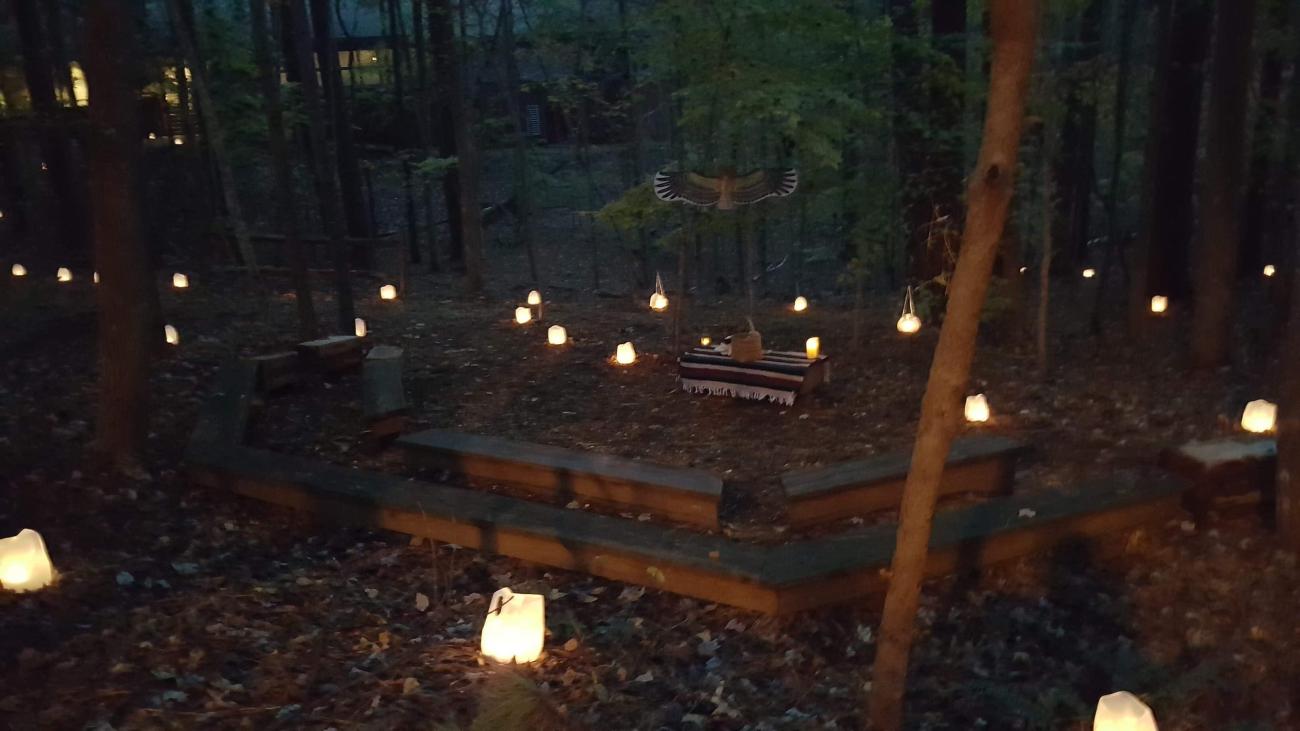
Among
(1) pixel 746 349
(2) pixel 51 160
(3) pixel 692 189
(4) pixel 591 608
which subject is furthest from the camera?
(2) pixel 51 160

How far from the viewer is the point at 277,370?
7406 mm

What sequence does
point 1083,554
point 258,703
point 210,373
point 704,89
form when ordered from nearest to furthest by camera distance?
point 258,703 → point 1083,554 → point 210,373 → point 704,89

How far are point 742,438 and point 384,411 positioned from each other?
2.68 m

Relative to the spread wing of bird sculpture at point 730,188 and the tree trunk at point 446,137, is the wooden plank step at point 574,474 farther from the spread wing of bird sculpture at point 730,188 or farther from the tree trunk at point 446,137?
the tree trunk at point 446,137

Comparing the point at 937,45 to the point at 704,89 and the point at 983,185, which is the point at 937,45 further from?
the point at 983,185

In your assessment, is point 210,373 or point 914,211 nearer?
point 210,373

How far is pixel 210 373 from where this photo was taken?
775 cm

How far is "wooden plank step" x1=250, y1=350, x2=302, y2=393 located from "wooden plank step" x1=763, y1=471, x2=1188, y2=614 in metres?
4.74

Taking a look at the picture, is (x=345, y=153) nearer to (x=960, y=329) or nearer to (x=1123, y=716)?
(x=960, y=329)

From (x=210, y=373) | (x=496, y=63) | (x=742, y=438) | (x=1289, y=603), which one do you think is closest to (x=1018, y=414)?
(x=742, y=438)

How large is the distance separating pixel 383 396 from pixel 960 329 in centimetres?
488

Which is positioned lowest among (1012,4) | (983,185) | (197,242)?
(197,242)

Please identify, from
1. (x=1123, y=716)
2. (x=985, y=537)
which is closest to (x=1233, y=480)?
(x=985, y=537)

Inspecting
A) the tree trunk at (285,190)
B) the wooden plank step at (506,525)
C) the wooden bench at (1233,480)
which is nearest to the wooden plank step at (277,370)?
the tree trunk at (285,190)
